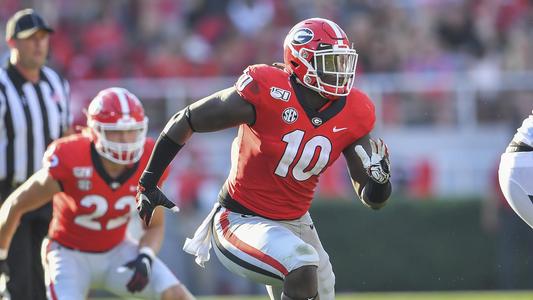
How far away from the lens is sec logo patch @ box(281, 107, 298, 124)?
5.46 meters

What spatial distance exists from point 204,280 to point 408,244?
2.15 m

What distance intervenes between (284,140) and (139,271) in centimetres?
122

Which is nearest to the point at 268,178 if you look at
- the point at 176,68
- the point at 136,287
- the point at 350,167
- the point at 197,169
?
the point at 350,167

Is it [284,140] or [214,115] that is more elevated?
[214,115]

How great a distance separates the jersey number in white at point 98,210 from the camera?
20.9ft

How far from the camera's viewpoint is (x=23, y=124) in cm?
708

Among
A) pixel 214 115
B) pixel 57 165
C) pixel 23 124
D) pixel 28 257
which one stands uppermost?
pixel 214 115

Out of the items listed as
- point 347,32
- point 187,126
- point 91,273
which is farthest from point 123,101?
point 347,32

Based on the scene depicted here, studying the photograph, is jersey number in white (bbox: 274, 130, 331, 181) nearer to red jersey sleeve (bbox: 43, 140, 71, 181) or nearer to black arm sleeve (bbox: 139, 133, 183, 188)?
black arm sleeve (bbox: 139, 133, 183, 188)

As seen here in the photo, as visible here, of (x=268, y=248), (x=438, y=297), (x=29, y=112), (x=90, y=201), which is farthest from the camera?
(x=438, y=297)

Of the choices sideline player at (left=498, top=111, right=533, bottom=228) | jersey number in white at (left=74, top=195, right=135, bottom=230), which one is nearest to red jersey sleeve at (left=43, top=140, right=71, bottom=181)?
jersey number in white at (left=74, top=195, right=135, bottom=230)

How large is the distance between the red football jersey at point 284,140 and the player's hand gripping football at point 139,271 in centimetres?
78

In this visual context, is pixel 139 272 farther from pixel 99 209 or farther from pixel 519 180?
pixel 519 180

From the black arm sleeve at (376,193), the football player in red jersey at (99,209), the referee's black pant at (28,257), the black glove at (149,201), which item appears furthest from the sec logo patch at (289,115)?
the referee's black pant at (28,257)
